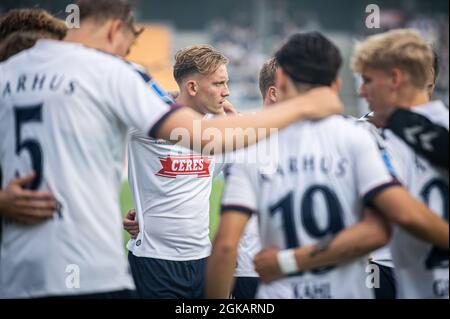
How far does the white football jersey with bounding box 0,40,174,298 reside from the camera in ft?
12.0

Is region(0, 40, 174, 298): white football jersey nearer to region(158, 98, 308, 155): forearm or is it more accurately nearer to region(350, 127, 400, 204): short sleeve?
region(158, 98, 308, 155): forearm

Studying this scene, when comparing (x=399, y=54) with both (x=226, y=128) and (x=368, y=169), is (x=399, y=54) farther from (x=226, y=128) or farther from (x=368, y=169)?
(x=226, y=128)

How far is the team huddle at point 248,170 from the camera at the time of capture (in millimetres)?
3596

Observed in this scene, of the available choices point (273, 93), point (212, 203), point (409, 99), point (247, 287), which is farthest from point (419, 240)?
point (212, 203)

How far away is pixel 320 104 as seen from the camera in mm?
3650

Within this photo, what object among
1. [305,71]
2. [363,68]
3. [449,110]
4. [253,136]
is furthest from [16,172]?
[449,110]

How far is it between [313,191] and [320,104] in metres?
0.43

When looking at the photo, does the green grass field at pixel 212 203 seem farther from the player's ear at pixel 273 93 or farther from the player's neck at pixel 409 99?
the player's neck at pixel 409 99

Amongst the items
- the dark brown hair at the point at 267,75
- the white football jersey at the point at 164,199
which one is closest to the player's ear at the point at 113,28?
the white football jersey at the point at 164,199

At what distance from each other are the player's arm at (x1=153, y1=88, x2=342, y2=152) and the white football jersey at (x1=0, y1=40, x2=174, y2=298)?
0.10 meters

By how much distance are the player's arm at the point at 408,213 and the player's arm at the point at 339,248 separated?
0.10 m

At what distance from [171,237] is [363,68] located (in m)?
2.61

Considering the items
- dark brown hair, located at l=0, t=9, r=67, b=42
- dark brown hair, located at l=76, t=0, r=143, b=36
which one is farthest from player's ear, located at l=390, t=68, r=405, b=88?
dark brown hair, located at l=0, t=9, r=67, b=42
